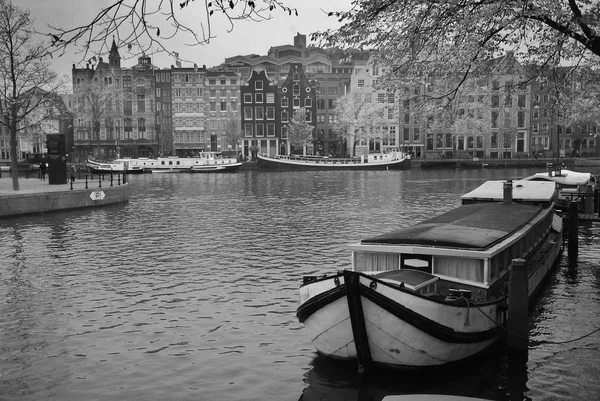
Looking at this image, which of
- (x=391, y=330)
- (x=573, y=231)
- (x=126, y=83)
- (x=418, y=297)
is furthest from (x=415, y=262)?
(x=126, y=83)

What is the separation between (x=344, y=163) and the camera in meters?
105

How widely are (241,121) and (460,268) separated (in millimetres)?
111465

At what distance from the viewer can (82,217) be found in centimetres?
4003

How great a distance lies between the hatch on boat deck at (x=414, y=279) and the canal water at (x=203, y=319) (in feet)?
5.61

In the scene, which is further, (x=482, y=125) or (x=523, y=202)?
(x=482, y=125)

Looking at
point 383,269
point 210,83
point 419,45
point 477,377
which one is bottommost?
point 477,377

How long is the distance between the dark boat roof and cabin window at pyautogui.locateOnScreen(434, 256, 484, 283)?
318 mm

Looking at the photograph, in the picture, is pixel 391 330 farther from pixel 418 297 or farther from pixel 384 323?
pixel 418 297

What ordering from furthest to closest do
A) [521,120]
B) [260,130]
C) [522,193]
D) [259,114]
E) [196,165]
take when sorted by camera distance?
1. [260,130]
2. [259,114]
3. [521,120]
4. [196,165]
5. [522,193]

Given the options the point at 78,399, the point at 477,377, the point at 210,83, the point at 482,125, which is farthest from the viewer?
the point at 210,83

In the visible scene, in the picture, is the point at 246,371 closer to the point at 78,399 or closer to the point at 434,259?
the point at 78,399

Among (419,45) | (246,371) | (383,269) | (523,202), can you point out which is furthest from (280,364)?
(523,202)

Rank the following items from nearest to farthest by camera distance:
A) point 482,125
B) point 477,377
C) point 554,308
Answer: point 477,377
point 554,308
point 482,125

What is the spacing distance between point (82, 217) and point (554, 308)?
95.9ft
